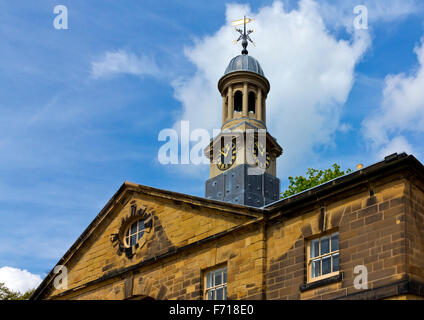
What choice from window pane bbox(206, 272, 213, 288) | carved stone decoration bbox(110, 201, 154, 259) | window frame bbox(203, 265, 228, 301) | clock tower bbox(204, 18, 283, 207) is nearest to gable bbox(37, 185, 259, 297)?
carved stone decoration bbox(110, 201, 154, 259)

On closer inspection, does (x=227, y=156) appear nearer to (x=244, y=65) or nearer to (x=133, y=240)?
(x=244, y=65)

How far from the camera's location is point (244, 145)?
38.8 metres

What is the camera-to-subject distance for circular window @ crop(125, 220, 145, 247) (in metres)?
28.3

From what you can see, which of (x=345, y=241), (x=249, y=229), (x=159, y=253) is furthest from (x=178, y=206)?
(x=345, y=241)

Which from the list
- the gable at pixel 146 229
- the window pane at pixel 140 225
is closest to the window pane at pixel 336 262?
the gable at pixel 146 229

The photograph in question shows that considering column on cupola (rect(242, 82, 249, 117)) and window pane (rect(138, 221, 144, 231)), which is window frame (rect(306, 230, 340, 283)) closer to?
window pane (rect(138, 221, 144, 231))

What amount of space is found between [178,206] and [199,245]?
2354 mm

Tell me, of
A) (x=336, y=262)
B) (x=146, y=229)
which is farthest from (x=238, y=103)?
(x=336, y=262)

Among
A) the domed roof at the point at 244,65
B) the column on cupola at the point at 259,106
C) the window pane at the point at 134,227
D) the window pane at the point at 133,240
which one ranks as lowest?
the window pane at the point at 133,240

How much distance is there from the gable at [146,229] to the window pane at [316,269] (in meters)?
3.03

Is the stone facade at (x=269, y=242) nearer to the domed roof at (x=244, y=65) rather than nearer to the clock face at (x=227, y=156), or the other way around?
the clock face at (x=227, y=156)

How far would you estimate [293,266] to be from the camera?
21.8 meters

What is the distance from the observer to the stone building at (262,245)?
19.7 m

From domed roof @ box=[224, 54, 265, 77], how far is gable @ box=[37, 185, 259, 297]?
15267mm
